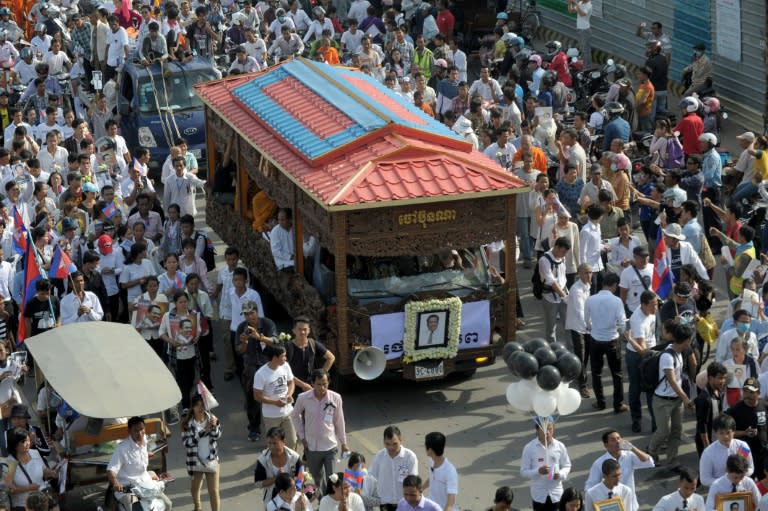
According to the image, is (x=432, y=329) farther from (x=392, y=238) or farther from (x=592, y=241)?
(x=592, y=241)

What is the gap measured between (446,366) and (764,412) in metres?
3.76

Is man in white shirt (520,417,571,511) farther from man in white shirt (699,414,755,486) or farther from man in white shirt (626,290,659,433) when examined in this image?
man in white shirt (626,290,659,433)

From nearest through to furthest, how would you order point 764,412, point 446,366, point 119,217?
point 764,412 → point 446,366 → point 119,217

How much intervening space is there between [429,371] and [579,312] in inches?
70.2

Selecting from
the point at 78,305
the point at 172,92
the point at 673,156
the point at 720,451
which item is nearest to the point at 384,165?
the point at 78,305

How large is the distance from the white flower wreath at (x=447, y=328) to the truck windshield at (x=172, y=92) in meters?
9.96

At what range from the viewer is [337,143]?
1566 centimetres

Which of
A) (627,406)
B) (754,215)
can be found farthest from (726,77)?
(627,406)

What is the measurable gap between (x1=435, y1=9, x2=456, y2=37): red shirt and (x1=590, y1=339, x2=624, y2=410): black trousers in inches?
640

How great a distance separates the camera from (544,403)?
11.6m

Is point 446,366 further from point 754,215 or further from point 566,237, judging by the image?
point 754,215

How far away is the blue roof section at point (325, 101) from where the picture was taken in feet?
51.9

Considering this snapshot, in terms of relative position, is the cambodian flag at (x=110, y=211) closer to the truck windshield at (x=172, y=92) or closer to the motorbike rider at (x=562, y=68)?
the truck windshield at (x=172, y=92)

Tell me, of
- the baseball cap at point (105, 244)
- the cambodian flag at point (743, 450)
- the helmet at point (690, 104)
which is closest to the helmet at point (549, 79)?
the helmet at point (690, 104)
